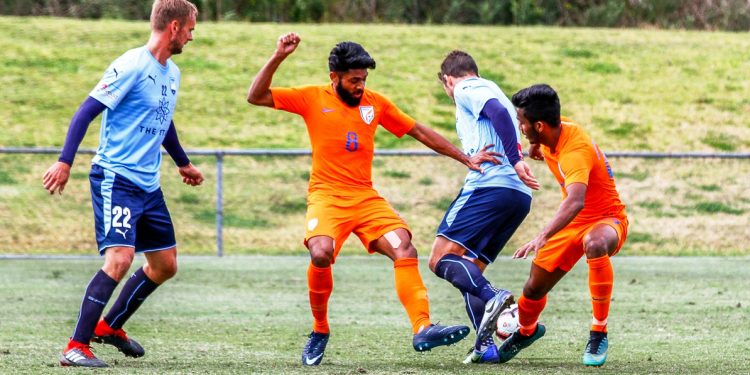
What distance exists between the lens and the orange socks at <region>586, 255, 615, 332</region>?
23.2 feet

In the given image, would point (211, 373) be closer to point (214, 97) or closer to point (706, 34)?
point (214, 97)

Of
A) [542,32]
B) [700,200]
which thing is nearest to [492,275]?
[700,200]

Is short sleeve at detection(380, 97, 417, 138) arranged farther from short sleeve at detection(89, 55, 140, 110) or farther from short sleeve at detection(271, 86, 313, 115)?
short sleeve at detection(89, 55, 140, 110)

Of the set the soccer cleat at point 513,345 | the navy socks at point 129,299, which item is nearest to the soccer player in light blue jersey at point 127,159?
the navy socks at point 129,299

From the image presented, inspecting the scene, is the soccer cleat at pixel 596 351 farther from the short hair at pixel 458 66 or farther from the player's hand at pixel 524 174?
the short hair at pixel 458 66

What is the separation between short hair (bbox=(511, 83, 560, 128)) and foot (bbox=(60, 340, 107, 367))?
2799 millimetres

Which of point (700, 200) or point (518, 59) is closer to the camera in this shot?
point (700, 200)

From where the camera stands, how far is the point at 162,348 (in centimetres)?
770

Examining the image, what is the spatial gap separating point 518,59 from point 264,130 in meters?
6.98

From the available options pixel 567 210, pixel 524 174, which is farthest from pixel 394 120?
pixel 567 210

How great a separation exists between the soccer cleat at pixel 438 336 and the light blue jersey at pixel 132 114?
70.2 inches

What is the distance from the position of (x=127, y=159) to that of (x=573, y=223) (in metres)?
2.66

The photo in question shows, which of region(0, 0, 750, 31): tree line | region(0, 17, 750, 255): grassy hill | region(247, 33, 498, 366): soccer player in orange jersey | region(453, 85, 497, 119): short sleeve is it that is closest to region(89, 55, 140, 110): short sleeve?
region(247, 33, 498, 366): soccer player in orange jersey

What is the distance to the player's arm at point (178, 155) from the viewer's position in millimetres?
7336
